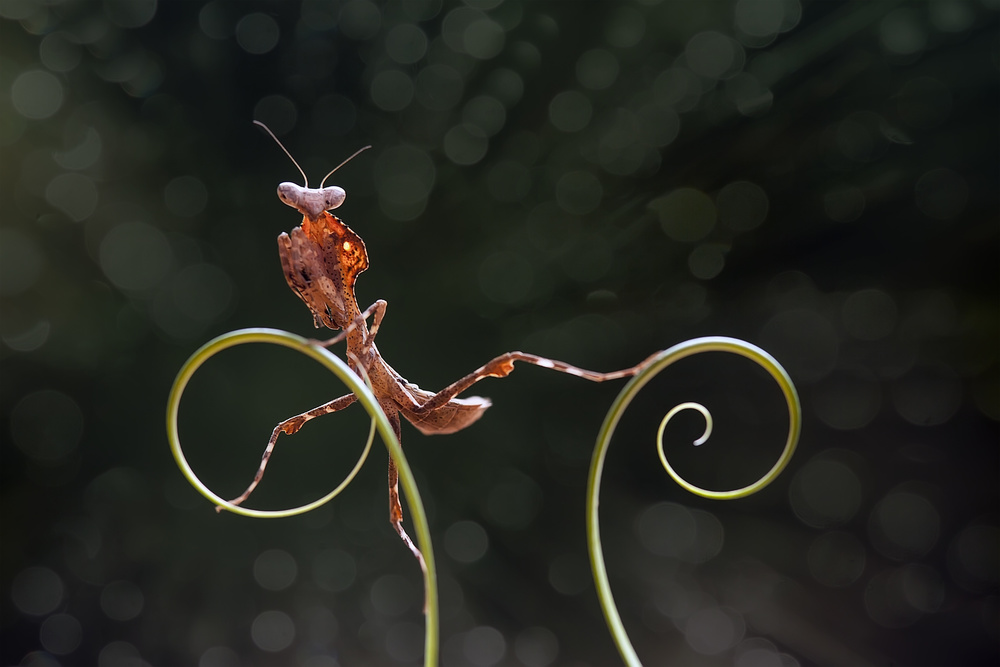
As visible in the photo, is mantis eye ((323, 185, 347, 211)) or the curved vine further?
mantis eye ((323, 185, 347, 211))

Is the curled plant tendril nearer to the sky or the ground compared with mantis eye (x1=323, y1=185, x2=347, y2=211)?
nearer to the ground

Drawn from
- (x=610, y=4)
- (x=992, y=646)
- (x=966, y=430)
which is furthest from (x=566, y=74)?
(x=992, y=646)

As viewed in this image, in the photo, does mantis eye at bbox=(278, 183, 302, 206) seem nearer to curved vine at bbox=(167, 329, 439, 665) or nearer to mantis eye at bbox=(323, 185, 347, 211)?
mantis eye at bbox=(323, 185, 347, 211)

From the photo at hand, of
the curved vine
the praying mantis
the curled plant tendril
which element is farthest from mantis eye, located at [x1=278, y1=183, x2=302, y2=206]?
the curled plant tendril

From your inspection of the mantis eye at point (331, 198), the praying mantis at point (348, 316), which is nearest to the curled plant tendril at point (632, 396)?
the praying mantis at point (348, 316)

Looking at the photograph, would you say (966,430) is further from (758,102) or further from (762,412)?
(758,102)

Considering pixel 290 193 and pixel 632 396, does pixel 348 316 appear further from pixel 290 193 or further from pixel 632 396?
pixel 632 396

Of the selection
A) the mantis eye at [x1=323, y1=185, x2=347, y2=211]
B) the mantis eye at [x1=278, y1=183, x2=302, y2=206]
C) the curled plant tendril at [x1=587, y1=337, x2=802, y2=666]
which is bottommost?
the curled plant tendril at [x1=587, y1=337, x2=802, y2=666]

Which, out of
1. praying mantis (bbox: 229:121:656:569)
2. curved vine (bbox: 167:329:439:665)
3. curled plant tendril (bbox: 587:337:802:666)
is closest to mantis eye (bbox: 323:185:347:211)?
praying mantis (bbox: 229:121:656:569)

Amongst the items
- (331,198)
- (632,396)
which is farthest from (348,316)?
(632,396)
